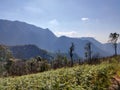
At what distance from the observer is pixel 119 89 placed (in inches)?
611

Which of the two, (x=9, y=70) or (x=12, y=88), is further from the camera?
(x=9, y=70)

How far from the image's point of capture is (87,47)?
426 feet

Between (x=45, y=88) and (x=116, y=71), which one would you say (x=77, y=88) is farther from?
(x=116, y=71)

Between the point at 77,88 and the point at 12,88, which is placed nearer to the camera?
the point at 77,88

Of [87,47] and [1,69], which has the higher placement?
[87,47]

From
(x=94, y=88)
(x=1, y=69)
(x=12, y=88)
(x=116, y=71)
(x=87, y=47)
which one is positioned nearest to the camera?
(x=12, y=88)

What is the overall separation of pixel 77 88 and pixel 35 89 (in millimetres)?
1701

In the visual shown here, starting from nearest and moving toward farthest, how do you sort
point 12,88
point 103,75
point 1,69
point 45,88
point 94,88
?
point 45,88 → point 12,88 → point 94,88 → point 103,75 → point 1,69

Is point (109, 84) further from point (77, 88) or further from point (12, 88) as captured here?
point (12, 88)

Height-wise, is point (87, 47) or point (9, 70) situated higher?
point (87, 47)

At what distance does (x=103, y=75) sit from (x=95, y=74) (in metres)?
0.71

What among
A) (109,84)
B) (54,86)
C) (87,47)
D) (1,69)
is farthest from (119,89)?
(87,47)

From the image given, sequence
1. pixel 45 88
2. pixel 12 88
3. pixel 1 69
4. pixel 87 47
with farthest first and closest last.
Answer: pixel 87 47
pixel 1 69
pixel 12 88
pixel 45 88

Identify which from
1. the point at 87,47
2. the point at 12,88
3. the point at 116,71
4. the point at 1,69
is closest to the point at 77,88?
the point at 12,88
